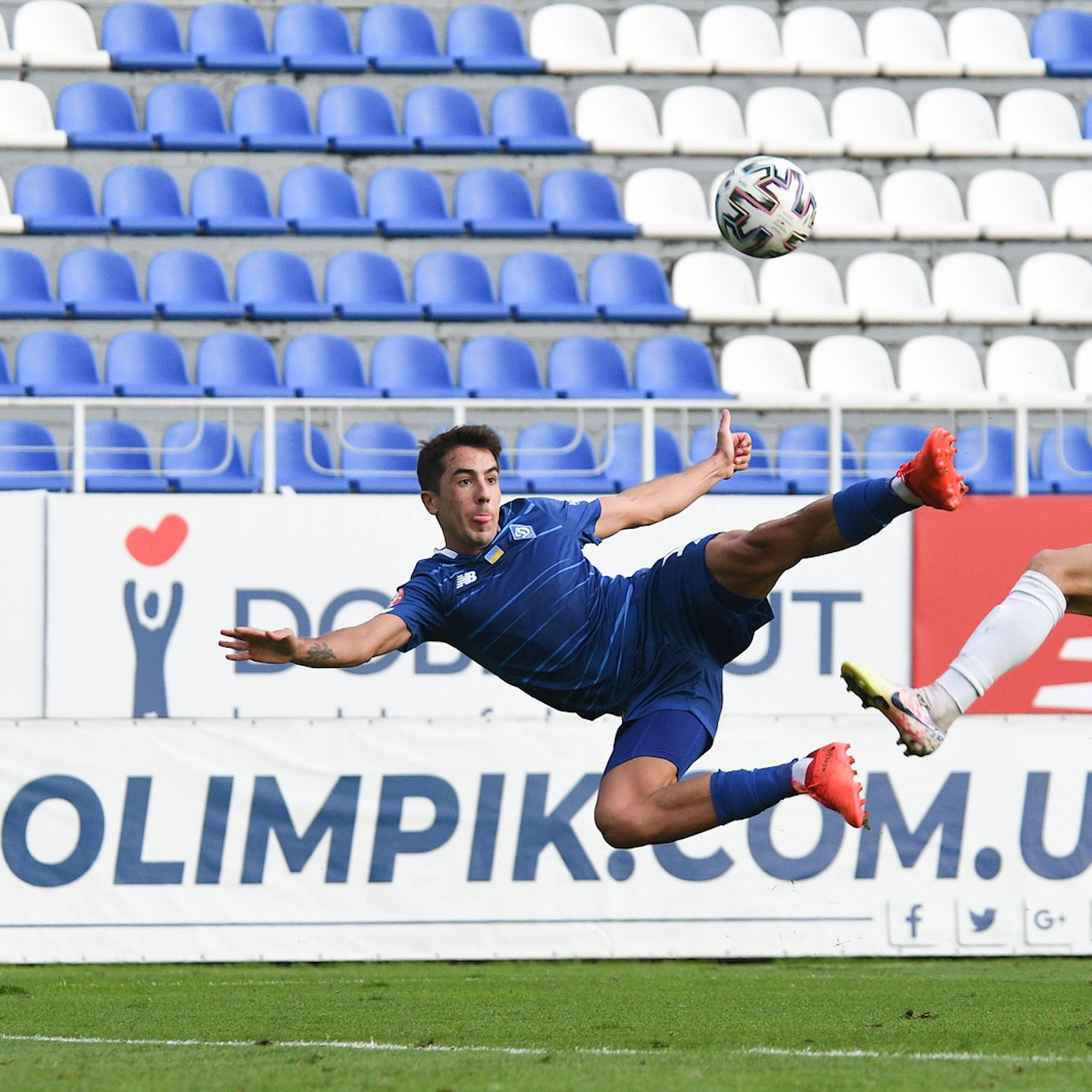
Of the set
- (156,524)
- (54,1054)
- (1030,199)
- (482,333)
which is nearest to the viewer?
(54,1054)

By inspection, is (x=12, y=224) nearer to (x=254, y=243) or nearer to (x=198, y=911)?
(x=254, y=243)

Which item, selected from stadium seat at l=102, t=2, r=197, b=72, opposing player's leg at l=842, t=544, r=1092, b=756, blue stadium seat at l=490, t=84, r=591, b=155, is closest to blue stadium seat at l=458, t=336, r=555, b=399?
blue stadium seat at l=490, t=84, r=591, b=155

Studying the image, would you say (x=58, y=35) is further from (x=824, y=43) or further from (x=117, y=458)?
(x=824, y=43)

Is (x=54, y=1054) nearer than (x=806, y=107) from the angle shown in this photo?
Yes

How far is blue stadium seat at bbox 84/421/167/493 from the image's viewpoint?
531 inches

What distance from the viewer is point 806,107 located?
17734 millimetres

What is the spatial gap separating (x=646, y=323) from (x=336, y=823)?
6.68m

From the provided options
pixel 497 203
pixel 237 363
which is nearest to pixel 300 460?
pixel 237 363

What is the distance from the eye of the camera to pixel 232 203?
16.2 meters

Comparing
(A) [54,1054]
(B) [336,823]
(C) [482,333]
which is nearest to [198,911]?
(B) [336,823]

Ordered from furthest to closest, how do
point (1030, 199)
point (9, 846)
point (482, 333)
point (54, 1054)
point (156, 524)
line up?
point (1030, 199), point (482, 333), point (156, 524), point (9, 846), point (54, 1054)

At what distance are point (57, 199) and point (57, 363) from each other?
2.12 metres

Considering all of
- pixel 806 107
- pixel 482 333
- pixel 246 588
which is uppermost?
pixel 806 107

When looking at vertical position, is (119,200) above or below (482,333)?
above
